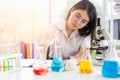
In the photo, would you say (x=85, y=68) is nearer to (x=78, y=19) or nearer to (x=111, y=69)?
(x=111, y=69)

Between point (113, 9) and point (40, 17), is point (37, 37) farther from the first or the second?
point (113, 9)

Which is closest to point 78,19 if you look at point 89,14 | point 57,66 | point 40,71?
point 89,14

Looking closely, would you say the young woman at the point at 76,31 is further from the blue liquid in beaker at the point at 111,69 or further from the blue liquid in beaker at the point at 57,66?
the blue liquid in beaker at the point at 111,69

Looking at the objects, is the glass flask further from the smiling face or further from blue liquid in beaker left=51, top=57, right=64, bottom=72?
the smiling face

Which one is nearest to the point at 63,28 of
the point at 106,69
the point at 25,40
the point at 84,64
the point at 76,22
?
the point at 76,22

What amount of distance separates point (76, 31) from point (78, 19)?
109mm

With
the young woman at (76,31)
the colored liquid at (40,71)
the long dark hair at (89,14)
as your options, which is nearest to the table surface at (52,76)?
the colored liquid at (40,71)

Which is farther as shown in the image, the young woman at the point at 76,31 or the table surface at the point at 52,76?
the young woman at the point at 76,31

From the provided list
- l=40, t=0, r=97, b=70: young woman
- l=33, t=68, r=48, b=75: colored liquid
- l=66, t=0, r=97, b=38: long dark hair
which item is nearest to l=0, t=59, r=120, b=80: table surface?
l=33, t=68, r=48, b=75: colored liquid

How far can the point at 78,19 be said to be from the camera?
1.46m

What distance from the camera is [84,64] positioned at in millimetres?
1229

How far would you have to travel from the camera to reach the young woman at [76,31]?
1.47m

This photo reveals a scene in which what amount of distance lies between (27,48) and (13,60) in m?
0.27

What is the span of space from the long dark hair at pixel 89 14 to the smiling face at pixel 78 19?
1.0 inches
